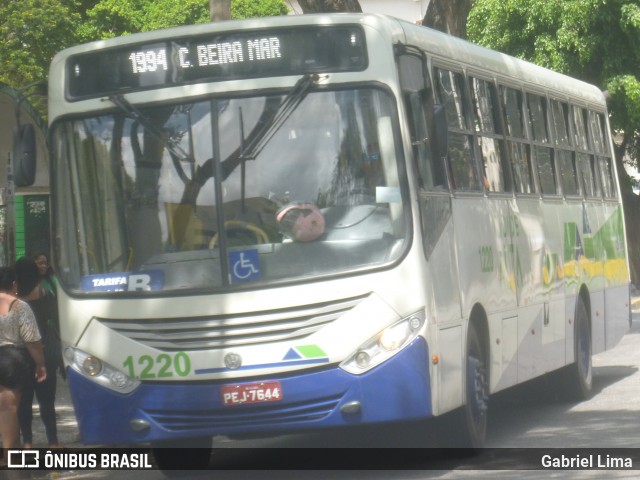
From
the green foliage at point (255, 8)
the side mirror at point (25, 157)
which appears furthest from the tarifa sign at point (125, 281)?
the green foliage at point (255, 8)

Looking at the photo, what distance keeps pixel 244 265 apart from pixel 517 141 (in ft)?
14.4

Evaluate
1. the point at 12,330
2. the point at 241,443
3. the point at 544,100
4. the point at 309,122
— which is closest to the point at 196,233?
the point at 309,122

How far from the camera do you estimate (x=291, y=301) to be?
923cm

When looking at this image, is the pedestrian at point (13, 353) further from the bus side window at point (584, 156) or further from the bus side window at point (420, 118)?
the bus side window at point (584, 156)

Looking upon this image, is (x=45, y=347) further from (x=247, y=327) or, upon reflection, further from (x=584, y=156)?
(x=584, y=156)

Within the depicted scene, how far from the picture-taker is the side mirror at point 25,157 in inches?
391

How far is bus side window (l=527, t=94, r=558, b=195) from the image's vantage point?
13.7m

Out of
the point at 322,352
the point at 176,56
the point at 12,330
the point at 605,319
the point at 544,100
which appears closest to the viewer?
the point at 322,352

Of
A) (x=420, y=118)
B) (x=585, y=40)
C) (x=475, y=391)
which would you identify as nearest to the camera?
(x=420, y=118)

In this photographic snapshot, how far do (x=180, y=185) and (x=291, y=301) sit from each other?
110cm

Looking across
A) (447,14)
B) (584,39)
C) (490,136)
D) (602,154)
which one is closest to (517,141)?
(490,136)

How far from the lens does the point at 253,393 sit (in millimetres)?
9250

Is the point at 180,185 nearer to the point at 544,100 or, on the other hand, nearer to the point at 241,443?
the point at 241,443

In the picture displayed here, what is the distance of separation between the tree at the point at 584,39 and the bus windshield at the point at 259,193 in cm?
2280
